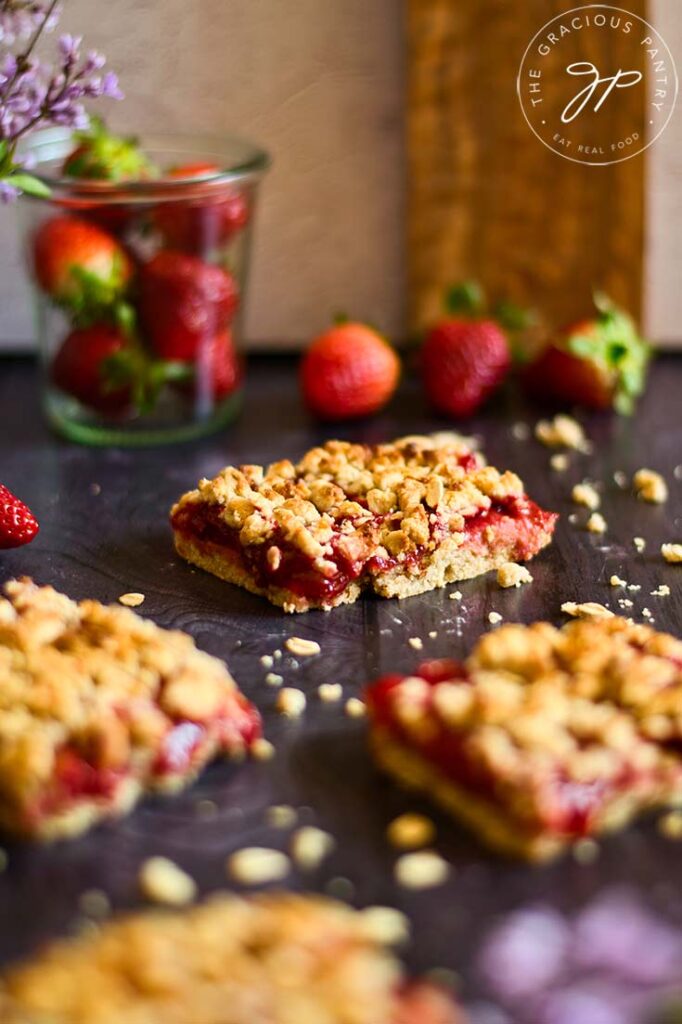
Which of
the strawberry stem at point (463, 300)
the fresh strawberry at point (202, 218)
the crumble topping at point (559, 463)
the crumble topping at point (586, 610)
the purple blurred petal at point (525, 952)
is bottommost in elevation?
the crumble topping at point (559, 463)

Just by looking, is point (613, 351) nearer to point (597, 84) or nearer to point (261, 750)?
point (597, 84)

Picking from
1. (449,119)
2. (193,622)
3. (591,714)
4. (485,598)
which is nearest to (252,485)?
(193,622)

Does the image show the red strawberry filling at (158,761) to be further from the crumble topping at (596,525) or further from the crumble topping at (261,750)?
the crumble topping at (596,525)

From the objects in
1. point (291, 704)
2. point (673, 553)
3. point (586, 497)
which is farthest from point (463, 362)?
point (291, 704)

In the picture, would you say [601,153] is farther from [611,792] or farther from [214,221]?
[611,792]

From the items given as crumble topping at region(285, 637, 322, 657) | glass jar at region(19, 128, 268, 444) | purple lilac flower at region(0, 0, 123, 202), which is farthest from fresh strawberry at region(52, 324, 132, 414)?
crumble topping at region(285, 637, 322, 657)

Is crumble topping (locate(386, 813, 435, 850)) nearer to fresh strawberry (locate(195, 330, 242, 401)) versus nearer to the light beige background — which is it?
fresh strawberry (locate(195, 330, 242, 401))

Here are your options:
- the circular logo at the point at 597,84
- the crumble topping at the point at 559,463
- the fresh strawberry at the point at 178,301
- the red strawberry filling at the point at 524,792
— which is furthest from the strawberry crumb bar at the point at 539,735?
the circular logo at the point at 597,84
